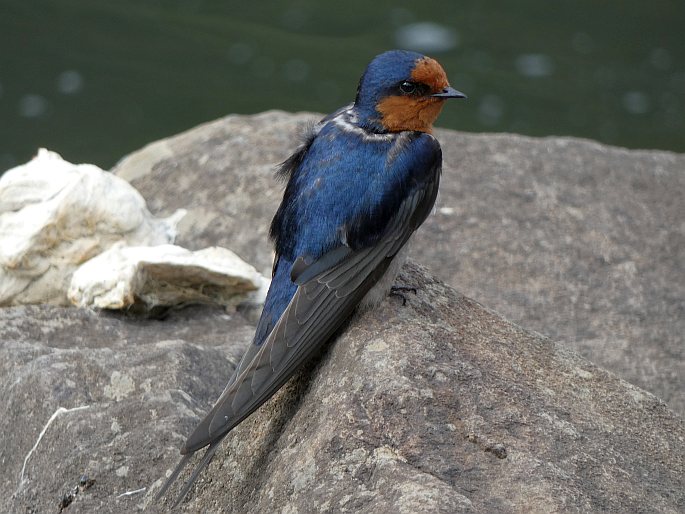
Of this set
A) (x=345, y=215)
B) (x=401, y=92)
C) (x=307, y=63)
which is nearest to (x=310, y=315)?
(x=345, y=215)

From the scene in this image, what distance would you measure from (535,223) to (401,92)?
1263mm

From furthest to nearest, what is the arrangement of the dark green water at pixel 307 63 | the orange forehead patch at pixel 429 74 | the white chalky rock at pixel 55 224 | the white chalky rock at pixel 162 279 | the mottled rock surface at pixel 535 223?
the dark green water at pixel 307 63
the mottled rock surface at pixel 535 223
the white chalky rock at pixel 55 224
the white chalky rock at pixel 162 279
the orange forehead patch at pixel 429 74

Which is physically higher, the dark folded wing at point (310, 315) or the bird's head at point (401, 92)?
the bird's head at point (401, 92)

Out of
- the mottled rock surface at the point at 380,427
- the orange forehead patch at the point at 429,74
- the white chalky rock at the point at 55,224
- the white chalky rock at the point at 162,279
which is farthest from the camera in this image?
the white chalky rock at the point at 55,224

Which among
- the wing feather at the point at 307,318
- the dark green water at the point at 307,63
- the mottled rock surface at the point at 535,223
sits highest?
the wing feather at the point at 307,318

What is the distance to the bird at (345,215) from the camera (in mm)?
2227

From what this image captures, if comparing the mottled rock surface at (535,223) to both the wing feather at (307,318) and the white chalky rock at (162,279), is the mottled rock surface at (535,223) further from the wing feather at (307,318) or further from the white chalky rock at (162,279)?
the wing feather at (307,318)

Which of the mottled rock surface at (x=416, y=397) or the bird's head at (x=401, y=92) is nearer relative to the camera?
the mottled rock surface at (x=416, y=397)

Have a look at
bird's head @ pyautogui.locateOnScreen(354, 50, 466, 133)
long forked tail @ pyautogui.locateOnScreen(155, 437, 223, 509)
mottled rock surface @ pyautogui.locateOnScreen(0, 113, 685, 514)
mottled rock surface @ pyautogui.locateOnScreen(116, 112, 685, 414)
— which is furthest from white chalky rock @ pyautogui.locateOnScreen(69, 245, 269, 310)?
long forked tail @ pyautogui.locateOnScreen(155, 437, 223, 509)

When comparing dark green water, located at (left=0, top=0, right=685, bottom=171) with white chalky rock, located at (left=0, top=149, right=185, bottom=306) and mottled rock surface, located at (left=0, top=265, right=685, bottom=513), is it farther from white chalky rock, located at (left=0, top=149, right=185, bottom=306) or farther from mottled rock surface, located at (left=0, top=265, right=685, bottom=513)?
mottled rock surface, located at (left=0, top=265, right=685, bottom=513)

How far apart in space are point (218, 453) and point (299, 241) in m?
→ 0.47

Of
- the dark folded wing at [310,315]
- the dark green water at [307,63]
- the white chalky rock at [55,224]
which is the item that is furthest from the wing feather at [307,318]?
the dark green water at [307,63]

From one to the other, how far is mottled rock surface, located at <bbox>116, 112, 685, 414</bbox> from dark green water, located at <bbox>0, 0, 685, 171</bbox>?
229cm

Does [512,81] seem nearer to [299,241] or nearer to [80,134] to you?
[80,134]
